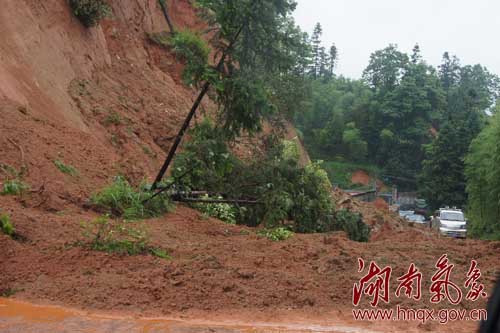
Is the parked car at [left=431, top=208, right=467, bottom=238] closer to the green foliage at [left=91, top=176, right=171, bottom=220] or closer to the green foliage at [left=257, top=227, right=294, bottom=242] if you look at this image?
the green foliage at [left=257, top=227, right=294, bottom=242]

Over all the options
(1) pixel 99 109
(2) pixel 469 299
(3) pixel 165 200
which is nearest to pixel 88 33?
(1) pixel 99 109

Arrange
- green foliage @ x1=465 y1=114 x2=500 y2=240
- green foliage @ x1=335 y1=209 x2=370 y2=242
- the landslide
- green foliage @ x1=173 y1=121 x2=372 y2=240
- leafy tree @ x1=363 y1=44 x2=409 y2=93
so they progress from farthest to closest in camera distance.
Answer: leafy tree @ x1=363 y1=44 x2=409 y2=93
green foliage @ x1=465 y1=114 x2=500 y2=240
green foliage @ x1=335 y1=209 x2=370 y2=242
green foliage @ x1=173 y1=121 x2=372 y2=240
the landslide

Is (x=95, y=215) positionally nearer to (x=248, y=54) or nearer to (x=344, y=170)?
(x=248, y=54)

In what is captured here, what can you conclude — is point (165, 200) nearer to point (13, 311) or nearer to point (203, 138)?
point (203, 138)

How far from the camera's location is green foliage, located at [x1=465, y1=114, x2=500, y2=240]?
96.8 ft

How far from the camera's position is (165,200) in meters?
11.9

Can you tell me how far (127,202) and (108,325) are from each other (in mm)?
5367

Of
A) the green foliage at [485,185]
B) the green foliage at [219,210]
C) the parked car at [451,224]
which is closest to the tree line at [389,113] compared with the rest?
the green foliage at [485,185]

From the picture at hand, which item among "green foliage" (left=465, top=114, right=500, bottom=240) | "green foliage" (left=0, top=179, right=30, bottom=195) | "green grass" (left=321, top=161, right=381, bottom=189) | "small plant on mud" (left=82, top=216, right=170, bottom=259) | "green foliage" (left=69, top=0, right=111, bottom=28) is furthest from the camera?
"green grass" (left=321, top=161, right=381, bottom=189)

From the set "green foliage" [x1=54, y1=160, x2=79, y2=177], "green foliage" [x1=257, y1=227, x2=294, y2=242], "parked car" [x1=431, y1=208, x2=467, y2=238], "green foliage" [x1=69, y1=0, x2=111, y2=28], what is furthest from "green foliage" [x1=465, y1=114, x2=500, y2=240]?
"green foliage" [x1=54, y1=160, x2=79, y2=177]

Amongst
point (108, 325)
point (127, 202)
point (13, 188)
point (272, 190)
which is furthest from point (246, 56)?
point (108, 325)

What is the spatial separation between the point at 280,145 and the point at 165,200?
544 cm

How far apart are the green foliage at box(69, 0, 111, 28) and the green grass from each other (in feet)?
162

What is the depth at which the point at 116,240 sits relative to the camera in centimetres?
838
